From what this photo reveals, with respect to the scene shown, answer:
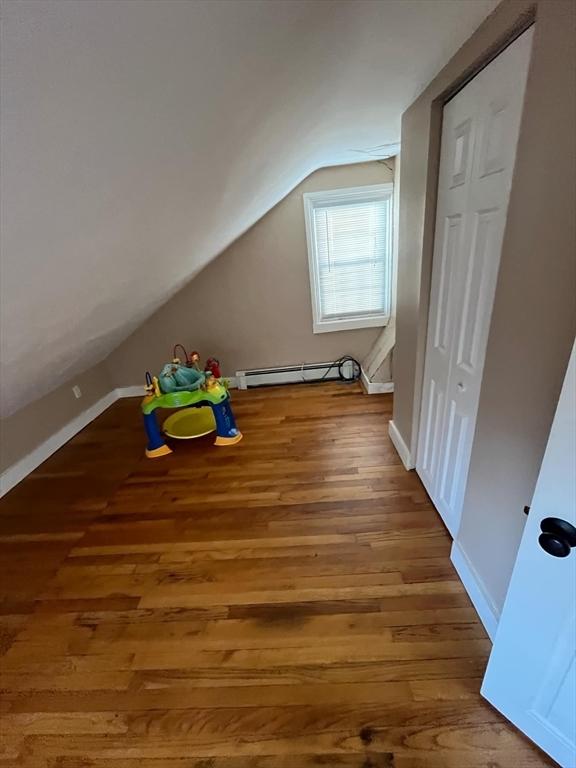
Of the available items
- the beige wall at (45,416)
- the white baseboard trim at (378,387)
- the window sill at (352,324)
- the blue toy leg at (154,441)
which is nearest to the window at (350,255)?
the window sill at (352,324)

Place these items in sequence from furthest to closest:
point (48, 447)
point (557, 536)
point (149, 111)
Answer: point (48, 447), point (557, 536), point (149, 111)

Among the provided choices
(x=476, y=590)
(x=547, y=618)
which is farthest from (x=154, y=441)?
(x=547, y=618)

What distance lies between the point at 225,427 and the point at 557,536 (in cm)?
237

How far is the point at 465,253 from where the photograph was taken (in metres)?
1.41

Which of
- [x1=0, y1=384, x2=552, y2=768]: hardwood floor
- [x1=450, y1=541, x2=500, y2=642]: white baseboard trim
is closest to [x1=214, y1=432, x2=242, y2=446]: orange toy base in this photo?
[x1=0, y1=384, x2=552, y2=768]: hardwood floor

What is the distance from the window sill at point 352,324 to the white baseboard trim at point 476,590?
7.98 ft

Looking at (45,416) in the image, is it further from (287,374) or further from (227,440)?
(287,374)

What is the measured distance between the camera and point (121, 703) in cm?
128

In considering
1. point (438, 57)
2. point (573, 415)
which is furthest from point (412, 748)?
point (438, 57)

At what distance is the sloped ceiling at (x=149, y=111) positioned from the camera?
47 cm

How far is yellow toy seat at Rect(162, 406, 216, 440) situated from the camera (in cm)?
295

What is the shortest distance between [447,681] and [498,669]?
264 millimetres

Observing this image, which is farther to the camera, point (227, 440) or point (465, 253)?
point (227, 440)

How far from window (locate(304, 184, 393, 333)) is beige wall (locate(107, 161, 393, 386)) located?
0.29 feet
